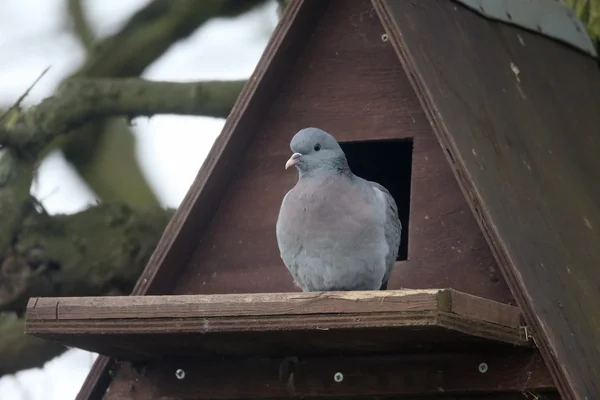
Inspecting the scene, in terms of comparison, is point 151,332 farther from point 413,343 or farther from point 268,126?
point 268,126

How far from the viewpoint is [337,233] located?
10.9ft

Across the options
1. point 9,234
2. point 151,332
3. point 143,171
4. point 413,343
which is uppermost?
point 151,332

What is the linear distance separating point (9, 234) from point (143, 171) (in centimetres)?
105

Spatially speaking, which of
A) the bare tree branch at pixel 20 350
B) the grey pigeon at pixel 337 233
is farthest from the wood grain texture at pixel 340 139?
the bare tree branch at pixel 20 350

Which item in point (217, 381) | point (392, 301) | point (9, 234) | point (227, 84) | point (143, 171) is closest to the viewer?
point (392, 301)

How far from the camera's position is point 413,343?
10.4 ft

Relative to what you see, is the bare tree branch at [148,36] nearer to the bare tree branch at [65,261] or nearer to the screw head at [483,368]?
the bare tree branch at [65,261]

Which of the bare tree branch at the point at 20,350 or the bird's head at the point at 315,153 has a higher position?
the bird's head at the point at 315,153

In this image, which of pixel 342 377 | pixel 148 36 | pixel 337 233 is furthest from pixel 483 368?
pixel 148 36

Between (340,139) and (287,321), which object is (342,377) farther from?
(340,139)

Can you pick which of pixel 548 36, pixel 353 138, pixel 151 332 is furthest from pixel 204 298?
pixel 548 36

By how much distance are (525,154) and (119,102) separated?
1752mm

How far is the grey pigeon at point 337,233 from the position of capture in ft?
10.9

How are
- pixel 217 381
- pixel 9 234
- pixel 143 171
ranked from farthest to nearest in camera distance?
1. pixel 143 171
2. pixel 9 234
3. pixel 217 381
